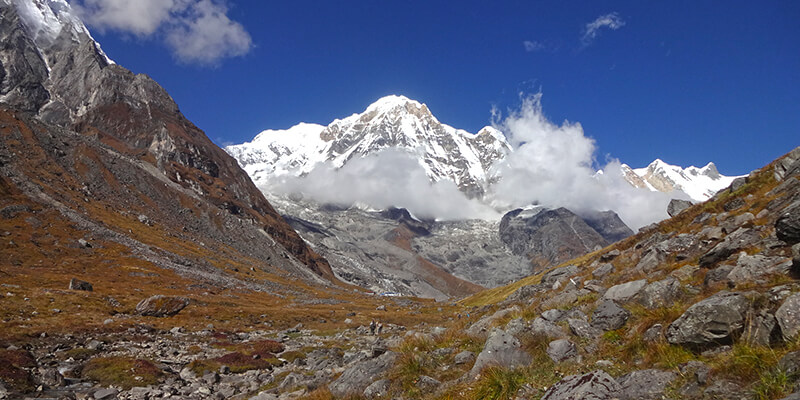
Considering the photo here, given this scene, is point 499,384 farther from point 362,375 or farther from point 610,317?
point 362,375

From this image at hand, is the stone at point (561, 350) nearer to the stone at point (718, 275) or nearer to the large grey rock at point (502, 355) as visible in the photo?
the large grey rock at point (502, 355)

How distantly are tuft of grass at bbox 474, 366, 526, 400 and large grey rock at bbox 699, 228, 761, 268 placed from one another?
10121mm

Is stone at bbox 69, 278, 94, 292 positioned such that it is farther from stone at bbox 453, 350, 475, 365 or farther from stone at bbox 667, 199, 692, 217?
stone at bbox 667, 199, 692, 217

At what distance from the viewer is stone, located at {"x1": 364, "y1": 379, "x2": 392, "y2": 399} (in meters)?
12.0

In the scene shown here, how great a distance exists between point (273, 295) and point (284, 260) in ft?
263

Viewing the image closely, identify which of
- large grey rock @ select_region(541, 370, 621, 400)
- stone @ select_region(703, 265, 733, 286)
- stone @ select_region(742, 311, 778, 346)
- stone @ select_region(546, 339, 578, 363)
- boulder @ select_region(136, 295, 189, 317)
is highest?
stone @ select_region(703, 265, 733, 286)

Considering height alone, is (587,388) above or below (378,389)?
above

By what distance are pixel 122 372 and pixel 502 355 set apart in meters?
22.8

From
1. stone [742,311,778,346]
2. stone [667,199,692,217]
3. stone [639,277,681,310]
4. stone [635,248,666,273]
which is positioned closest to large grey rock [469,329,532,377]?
stone [639,277,681,310]

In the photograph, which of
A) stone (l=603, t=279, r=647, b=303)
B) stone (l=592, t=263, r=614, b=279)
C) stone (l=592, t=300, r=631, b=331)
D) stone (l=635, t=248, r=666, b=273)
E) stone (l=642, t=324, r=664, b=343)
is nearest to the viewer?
stone (l=642, t=324, r=664, b=343)

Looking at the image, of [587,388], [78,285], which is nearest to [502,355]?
[587,388]

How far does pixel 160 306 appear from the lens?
172 feet

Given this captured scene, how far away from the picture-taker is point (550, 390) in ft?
29.5

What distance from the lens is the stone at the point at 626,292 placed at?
1403cm
